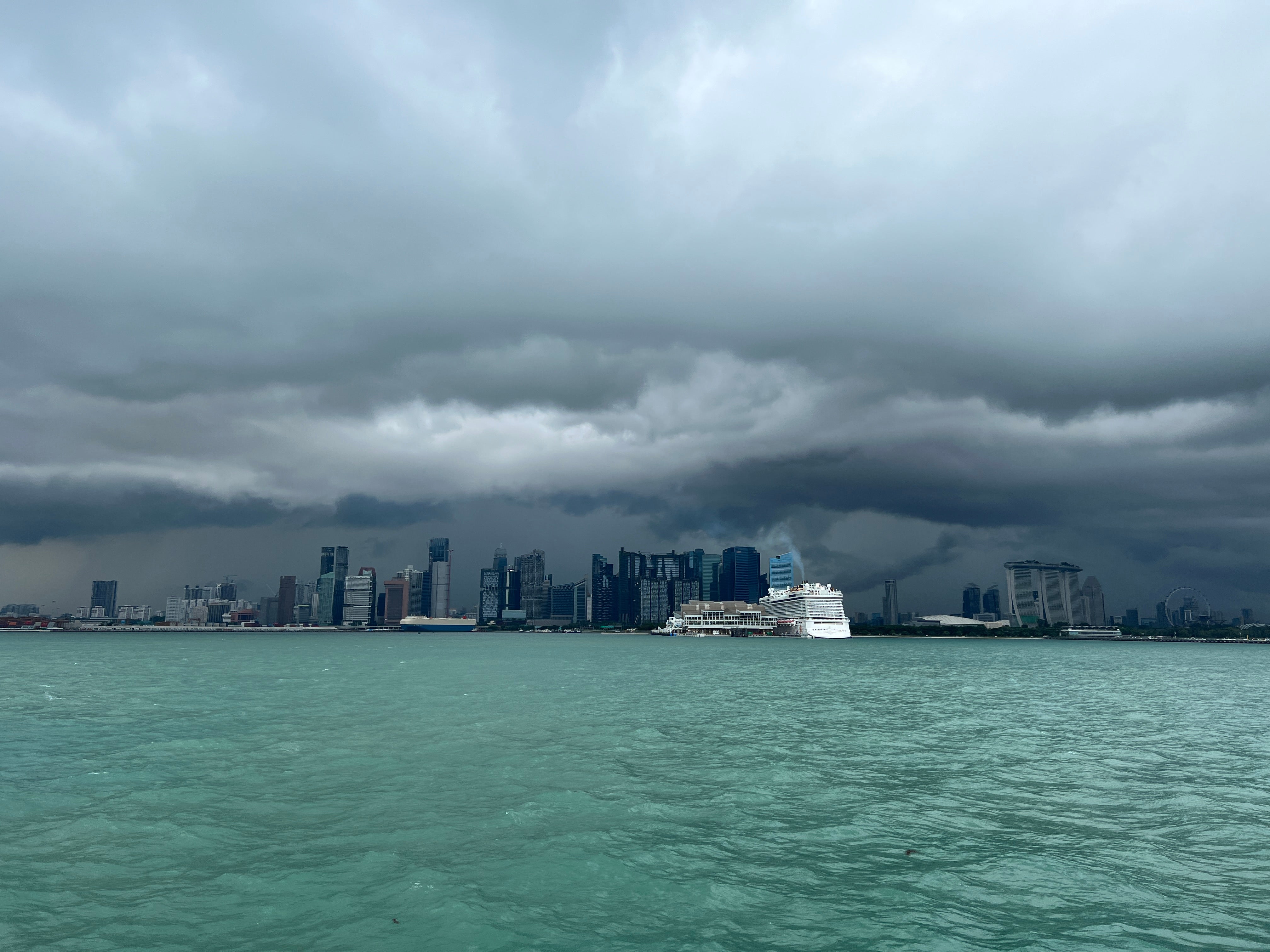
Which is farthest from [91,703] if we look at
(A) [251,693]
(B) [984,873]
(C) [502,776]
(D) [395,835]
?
(B) [984,873]

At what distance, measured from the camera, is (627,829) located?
20.5m

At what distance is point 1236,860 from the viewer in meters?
18.3

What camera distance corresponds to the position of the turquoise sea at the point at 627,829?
14188 mm

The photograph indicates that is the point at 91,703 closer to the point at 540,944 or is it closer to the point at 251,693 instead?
the point at 251,693

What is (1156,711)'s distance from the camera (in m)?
52.8

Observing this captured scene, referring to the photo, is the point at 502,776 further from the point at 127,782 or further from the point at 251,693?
the point at 251,693

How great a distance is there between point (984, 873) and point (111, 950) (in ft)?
58.4

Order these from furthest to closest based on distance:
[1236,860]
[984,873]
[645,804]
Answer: [645,804]
[1236,860]
[984,873]

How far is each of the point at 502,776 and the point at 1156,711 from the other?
49.9 metres

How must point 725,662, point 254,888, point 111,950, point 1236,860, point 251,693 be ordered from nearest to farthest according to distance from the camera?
point 111,950 → point 254,888 → point 1236,860 → point 251,693 → point 725,662

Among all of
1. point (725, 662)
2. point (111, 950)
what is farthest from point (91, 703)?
point (725, 662)

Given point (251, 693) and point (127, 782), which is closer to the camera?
point (127, 782)

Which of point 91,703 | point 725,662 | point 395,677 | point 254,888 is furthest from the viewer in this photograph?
point 725,662

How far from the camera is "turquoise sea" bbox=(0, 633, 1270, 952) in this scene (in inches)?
559
